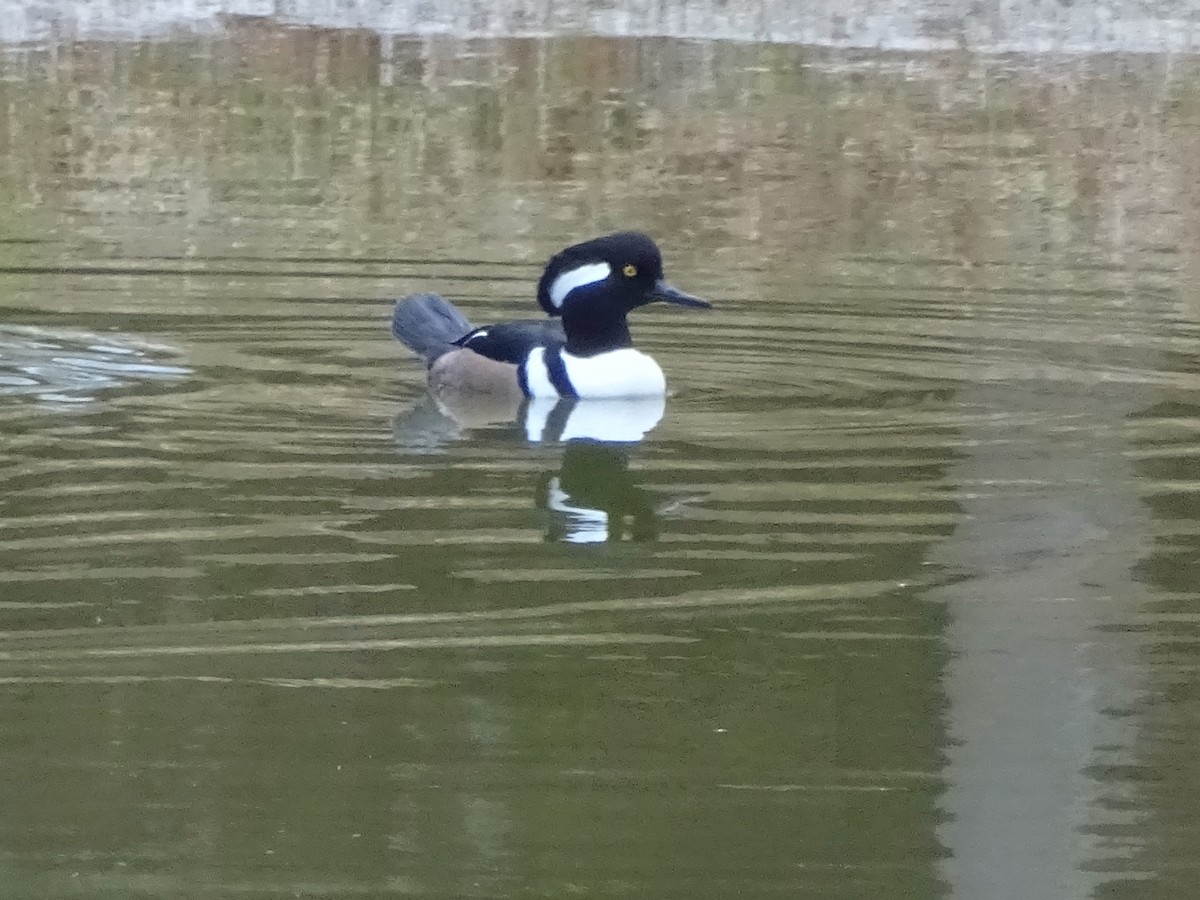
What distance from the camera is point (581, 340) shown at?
35.1 feet

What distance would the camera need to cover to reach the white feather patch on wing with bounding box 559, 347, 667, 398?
34.3 feet

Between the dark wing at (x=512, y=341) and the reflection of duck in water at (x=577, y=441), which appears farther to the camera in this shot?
the dark wing at (x=512, y=341)

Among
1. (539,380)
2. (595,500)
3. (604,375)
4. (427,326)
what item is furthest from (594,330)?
(595,500)

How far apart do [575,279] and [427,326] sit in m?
0.94

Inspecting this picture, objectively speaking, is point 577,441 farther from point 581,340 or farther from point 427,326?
point 427,326

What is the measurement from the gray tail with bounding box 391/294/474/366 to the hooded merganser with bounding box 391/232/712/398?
176 mm

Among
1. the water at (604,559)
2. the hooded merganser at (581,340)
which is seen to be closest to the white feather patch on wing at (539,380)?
the hooded merganser at (581,340)

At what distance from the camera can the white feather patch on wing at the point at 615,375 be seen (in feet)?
34.3

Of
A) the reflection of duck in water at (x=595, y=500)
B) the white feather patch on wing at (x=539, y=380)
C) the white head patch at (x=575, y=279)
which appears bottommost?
the reflection of duck in water at (x=595, y=500)

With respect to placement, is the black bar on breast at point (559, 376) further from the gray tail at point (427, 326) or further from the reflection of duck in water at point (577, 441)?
the gray tail at point (427, 326)

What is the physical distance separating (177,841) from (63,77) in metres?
18.5

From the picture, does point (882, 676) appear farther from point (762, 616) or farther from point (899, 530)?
point (899, 530)

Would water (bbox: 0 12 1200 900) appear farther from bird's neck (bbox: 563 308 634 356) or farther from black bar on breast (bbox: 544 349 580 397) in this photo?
bird's neck (bbox: 563 308 634 356)

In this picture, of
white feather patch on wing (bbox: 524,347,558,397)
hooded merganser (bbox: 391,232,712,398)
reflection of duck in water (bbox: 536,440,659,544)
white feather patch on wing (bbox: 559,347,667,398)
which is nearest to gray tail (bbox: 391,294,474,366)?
hooded merganser (bbox: 391,232,712,398)
